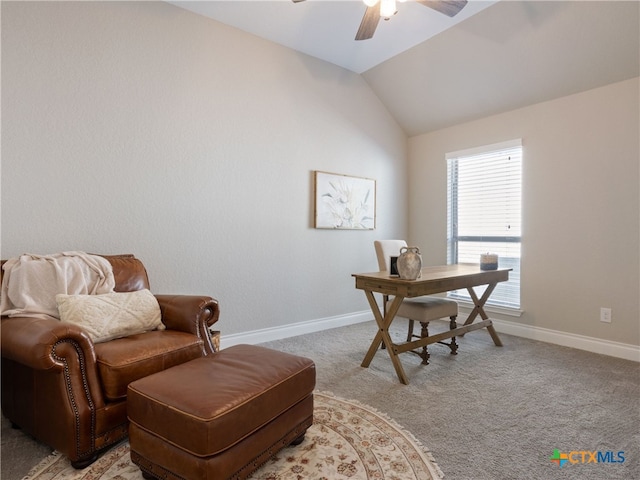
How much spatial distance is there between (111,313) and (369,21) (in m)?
2.52

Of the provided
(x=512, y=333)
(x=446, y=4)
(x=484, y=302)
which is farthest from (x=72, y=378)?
(x=512, y=333)

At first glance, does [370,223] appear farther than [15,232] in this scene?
Yes

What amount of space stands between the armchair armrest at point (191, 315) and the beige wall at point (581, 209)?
321 cm

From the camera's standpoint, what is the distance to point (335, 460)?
170 cm

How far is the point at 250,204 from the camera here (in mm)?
3490

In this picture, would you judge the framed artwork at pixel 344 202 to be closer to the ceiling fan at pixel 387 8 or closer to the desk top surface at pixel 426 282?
the desk top surface at pixel 426 282

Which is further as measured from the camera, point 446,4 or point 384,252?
point 384,252

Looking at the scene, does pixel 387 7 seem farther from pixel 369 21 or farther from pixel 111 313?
pixel 111 313

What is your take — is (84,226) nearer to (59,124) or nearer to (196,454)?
(59,124)

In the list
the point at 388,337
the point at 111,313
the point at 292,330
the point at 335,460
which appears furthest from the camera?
the point at 292,330

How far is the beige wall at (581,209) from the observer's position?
3121 millimetres

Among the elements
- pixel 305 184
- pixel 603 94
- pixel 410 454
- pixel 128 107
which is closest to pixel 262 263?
pixel 305 184

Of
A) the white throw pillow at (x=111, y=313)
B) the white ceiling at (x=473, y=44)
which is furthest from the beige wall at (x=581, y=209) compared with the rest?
the white throw pillow at (x=111, y=313)

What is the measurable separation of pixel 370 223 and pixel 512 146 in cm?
176
